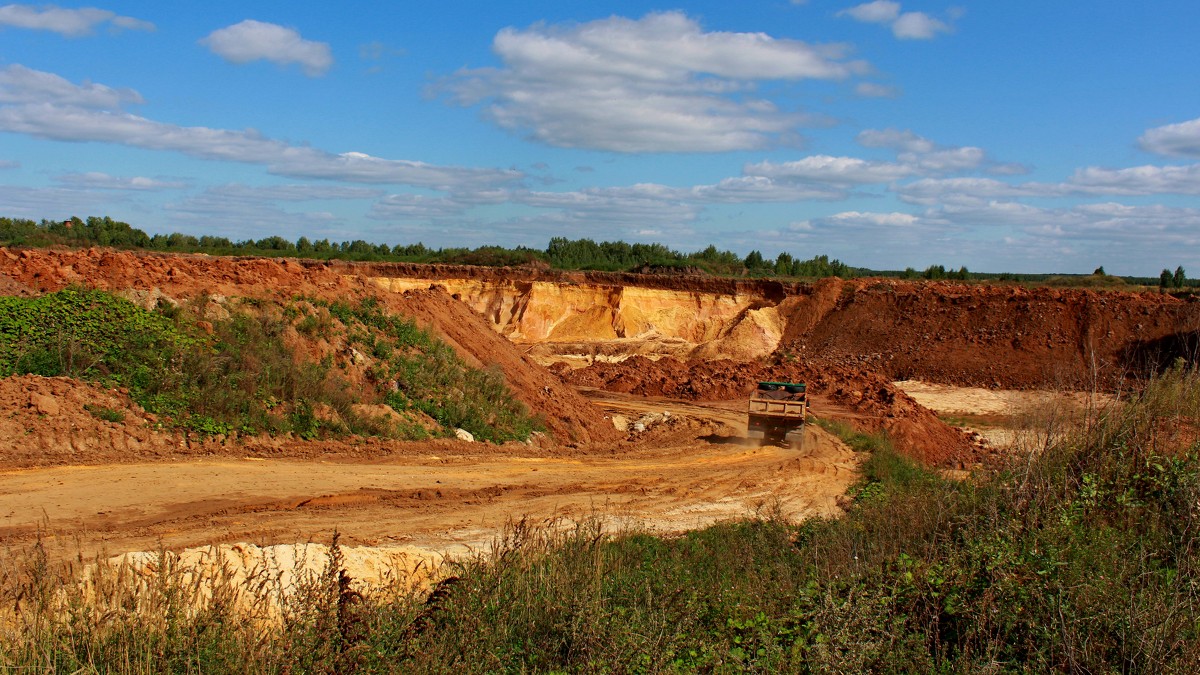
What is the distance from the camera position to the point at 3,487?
11.5 meters

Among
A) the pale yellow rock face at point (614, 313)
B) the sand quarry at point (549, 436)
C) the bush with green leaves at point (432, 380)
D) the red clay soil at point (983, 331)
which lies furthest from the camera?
the pale yellow rock face at point (614, 313)

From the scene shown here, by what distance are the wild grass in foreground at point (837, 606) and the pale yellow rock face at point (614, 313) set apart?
34.8 m

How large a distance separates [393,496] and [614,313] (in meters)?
33.3

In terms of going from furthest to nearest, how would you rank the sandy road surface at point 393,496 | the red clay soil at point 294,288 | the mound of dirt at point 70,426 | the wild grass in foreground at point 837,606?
the red clay soil at point 294,288
the mound of dirt at point 70,426
the sandy road surface at point 393,496
the wild grass in foreground at point 837,606

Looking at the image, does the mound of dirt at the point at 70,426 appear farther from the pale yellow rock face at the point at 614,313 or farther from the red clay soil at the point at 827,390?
the pale yellow rock face at the point at 614,313

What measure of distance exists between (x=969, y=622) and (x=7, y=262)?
19.1 m

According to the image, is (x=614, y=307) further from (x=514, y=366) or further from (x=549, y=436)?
(x=549, y=436)

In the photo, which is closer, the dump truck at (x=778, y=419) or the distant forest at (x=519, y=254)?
the dump truck at (x=778, y=419)

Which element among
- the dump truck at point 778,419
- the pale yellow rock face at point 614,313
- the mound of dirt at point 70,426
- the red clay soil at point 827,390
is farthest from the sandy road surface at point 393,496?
the pale yellow rock face at point 614,313

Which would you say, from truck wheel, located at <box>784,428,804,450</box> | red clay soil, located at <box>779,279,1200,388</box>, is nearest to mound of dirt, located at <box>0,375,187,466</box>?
truck wheel, located at <box>784,428,804,450</box>

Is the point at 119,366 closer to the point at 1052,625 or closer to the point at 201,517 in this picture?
the point at 201,517

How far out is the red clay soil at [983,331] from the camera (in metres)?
34.9

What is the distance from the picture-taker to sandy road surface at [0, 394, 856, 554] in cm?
1068

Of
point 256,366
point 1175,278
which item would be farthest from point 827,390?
point 1175,278
